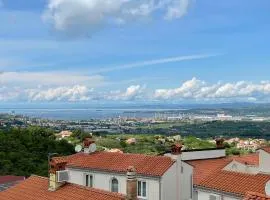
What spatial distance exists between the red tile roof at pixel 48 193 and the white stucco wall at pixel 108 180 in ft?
17.0

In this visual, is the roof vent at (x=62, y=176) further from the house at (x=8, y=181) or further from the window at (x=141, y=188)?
the house at (x=8, y=181)

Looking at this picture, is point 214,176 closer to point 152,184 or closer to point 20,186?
point 152,184

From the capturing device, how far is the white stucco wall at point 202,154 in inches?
1689

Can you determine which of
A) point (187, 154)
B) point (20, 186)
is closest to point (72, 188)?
point (20, 186)

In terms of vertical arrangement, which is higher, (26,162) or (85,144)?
(85,144)

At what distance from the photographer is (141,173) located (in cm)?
3475

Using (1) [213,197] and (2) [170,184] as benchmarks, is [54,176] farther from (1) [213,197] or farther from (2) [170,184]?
(1) [213,197]

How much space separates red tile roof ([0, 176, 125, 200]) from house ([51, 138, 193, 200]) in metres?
1.84

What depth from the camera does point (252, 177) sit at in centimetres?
2788

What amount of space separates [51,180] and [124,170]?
22.1ft

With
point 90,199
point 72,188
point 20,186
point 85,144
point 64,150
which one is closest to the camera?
point 90,199

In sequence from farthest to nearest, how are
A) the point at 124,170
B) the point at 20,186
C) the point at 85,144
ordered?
the point at 85,144, the point at 124,170, the point at 20,186

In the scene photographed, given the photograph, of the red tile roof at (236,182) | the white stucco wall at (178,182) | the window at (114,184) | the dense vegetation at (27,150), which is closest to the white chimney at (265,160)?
the white stucco wall at (178,182)

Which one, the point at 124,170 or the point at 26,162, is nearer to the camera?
the point at 124,170
